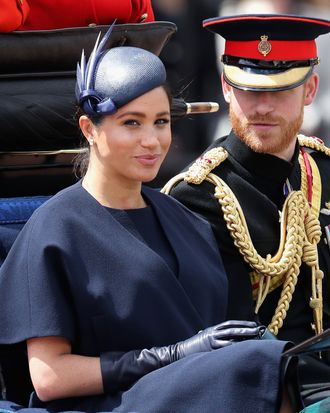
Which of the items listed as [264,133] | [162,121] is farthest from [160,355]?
[264,133]

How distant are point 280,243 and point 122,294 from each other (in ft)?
2.67

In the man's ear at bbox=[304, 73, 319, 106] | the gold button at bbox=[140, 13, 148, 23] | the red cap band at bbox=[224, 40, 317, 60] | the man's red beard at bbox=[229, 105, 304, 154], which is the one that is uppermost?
the gold button at bbox=[140, 13, 148, 23]

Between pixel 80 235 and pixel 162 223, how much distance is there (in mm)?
280

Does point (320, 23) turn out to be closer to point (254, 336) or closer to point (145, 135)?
point (145, 135)

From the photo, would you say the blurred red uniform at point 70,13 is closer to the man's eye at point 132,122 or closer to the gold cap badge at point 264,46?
the gold cap badge at point 264,46

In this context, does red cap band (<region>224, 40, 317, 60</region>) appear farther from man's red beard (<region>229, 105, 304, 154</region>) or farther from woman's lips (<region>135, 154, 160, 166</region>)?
woman's lips (<region>135, 154, 160, 166</region>)

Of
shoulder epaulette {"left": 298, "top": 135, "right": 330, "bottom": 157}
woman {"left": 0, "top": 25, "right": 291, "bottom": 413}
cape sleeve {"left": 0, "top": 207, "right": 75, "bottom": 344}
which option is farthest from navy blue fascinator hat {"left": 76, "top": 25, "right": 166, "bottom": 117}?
shoulder epaulette {"left": 298, "top": 135, "right": 330, "bottom": 157}

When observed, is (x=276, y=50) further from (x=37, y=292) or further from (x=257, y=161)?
(x=37, y=292)

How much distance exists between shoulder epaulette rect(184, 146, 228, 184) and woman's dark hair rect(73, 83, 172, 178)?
336 mm

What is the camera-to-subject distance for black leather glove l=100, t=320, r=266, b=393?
307cm

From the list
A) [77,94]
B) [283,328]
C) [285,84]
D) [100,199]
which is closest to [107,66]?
[77,94]

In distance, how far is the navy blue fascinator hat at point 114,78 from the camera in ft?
10.6

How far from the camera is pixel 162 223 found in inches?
132

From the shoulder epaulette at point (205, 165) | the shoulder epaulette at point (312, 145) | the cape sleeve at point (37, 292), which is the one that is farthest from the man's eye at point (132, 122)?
the shoulder epaulette at point (312, 145)
